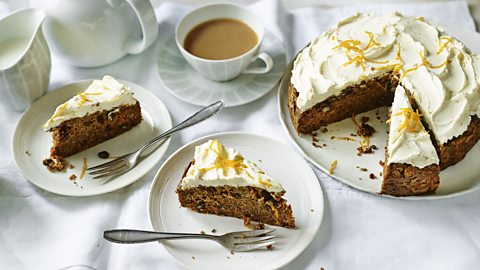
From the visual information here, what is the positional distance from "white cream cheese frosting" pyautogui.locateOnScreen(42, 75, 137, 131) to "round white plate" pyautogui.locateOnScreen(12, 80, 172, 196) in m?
0.16

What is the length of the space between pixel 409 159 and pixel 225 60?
1.26 m

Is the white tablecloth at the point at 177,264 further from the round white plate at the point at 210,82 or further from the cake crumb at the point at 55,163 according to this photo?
the round white plate at the point at 210,82

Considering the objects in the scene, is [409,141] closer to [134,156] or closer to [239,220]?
[239,220]

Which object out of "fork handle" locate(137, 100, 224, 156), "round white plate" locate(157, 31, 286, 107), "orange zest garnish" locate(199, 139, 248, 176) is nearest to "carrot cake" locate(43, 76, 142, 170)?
"fork handle" locate(137, 100, 224, 156)

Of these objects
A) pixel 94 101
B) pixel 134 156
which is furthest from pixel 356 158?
pixel 94 101

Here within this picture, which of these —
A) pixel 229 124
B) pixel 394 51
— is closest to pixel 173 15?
pixel 229 124

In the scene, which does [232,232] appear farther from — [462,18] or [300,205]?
[462,18]

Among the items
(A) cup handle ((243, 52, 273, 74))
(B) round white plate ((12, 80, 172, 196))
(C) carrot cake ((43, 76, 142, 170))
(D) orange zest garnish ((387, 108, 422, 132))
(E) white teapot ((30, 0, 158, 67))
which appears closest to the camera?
(D) orange zest garnish ((387, 108, 422, 132))

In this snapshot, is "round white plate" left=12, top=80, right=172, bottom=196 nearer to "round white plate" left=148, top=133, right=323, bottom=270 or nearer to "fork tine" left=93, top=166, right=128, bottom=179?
"fork tine" left=93, top=166, right=128, bottom=179

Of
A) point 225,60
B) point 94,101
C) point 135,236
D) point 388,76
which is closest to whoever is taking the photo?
point 135,236

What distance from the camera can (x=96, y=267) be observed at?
9.06ft

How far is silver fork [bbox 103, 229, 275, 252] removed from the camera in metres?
2.68

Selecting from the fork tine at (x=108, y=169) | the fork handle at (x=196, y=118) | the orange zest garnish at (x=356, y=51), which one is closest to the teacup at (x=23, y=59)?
the fork tine at (x=108, y=169)

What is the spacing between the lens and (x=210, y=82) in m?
3.61
